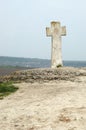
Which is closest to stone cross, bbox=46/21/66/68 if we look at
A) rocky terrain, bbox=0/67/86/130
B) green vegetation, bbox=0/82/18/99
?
rocky terrain, bbox=0/67/86/130

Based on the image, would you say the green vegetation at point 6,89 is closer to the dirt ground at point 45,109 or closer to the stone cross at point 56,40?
the dirt ground at point 45,109

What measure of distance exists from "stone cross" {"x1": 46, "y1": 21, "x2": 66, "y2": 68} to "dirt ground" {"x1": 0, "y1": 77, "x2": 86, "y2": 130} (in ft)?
13.2

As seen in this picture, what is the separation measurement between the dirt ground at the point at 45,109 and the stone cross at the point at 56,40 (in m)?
4.03

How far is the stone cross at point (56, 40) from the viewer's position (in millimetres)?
19766

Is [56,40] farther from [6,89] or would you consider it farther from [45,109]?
[45,109]

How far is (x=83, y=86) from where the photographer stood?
51.4ft

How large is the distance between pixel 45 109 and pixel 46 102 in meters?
0.88

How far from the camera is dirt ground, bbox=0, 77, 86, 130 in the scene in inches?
413

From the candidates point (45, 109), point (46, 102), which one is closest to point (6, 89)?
point (46, 102)

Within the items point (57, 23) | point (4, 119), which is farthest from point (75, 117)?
point (57, 23)

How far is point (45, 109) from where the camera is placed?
11.8 meters

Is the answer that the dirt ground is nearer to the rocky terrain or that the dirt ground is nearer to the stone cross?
the rocky terrain

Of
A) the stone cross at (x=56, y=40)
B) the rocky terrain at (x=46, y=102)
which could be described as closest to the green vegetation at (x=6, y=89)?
the rocky terrain at (x=46, y=102)

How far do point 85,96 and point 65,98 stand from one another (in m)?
0.79
